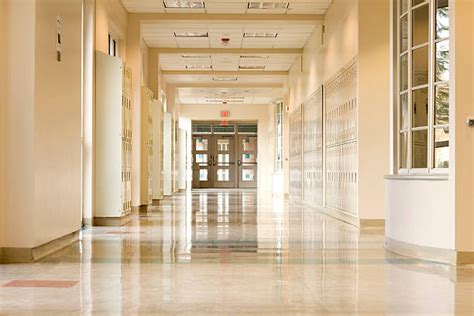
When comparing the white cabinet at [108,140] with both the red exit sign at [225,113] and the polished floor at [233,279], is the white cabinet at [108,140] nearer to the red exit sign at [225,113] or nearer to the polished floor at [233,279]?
the polished floor at [233,279]

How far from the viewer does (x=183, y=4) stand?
15078 mm

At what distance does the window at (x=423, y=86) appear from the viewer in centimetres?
Answer: 714

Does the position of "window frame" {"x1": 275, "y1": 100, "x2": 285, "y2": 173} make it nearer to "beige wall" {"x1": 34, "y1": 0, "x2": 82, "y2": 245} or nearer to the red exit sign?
the red exit sign

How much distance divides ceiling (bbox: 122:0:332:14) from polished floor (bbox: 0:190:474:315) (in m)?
6.58

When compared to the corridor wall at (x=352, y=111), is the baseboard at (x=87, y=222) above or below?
below

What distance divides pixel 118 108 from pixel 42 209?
4752 mm

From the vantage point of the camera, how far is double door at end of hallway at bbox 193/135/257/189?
38.6 meters

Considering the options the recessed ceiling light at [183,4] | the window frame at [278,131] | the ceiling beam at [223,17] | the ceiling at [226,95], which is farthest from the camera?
the window frame at [278,131]

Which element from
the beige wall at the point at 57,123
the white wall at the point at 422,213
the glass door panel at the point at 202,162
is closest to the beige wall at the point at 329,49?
the white wall at the point at 422,213

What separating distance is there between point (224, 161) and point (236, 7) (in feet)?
78.7

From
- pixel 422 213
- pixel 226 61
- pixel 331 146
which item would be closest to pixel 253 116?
pixel 226 61

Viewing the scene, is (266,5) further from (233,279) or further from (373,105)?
(233,279)

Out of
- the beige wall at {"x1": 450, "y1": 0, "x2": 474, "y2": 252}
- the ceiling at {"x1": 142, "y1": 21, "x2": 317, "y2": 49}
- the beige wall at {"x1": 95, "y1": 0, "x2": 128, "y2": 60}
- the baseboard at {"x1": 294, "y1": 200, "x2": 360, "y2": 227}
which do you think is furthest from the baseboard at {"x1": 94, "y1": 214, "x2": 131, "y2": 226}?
the beige wall at {"x1": 450, "y1": 0, "x2": 474, "y2": 252}

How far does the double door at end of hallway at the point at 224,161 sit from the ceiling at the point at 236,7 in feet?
75.6
